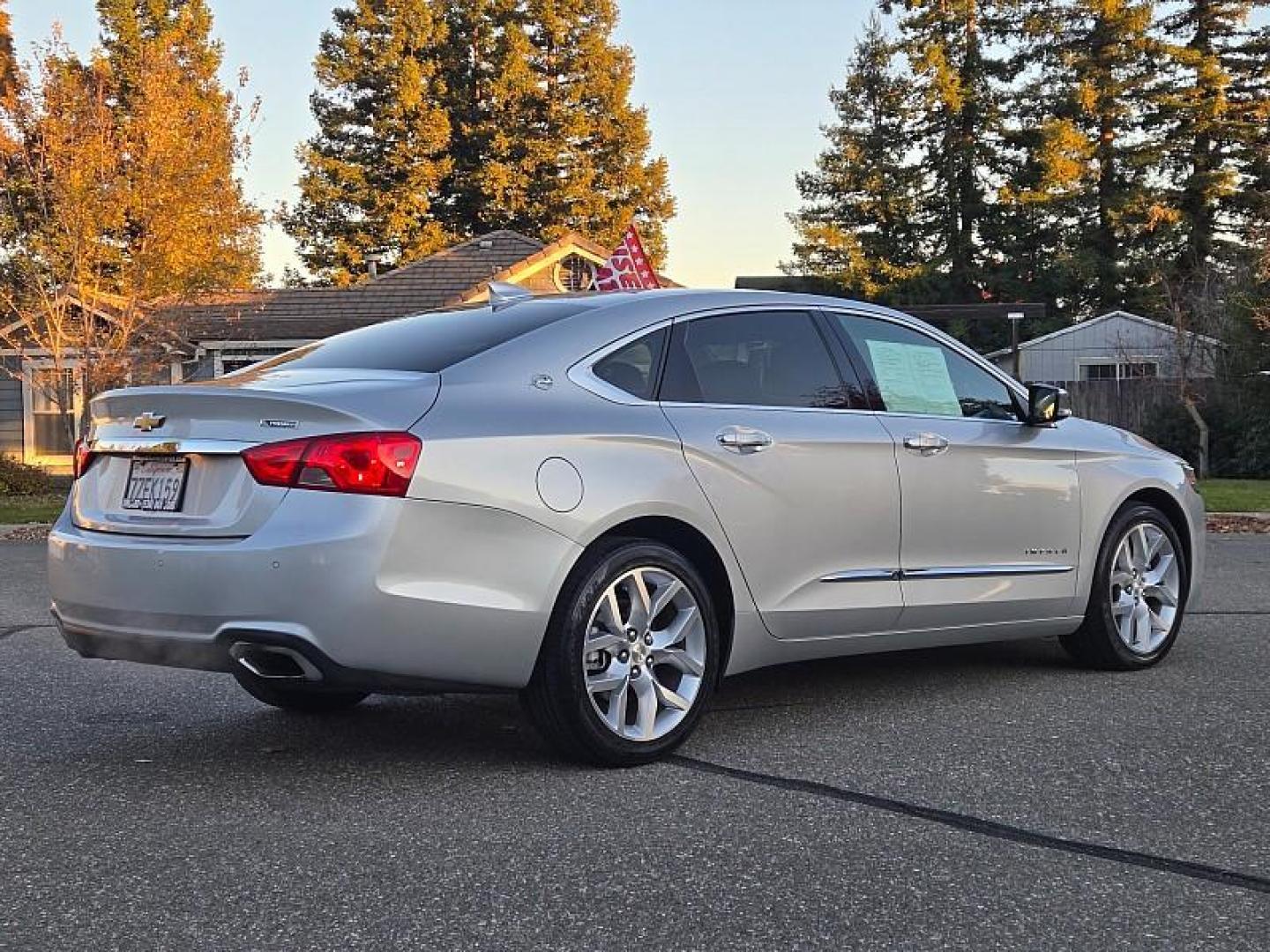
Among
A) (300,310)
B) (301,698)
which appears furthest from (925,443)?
(300,310)

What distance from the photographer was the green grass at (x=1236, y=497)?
17.3 meters

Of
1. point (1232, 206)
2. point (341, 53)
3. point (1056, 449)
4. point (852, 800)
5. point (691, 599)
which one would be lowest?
point (852, 800)

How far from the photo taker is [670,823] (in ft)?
13.6

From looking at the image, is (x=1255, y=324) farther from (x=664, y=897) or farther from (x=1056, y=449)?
(x=664, y=897)

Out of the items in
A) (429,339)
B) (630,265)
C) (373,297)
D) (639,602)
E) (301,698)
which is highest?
(373,297)

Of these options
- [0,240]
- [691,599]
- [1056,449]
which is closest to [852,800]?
[691,599]

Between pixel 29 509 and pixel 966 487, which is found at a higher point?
pixel 966 487

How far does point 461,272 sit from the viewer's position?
1225 inches

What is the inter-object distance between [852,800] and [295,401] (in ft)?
6.73

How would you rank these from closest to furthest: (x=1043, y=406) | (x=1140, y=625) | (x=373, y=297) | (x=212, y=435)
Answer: (x=212, y=435) < (x=1043, y=406) < (x=1140, y=625) < (x=373, y=297)

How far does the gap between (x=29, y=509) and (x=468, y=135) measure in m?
35.1

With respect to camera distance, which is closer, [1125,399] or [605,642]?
[605,642]

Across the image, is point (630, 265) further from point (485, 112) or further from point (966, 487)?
point (485, 112)

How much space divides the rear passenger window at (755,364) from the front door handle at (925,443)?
0.24 meters
